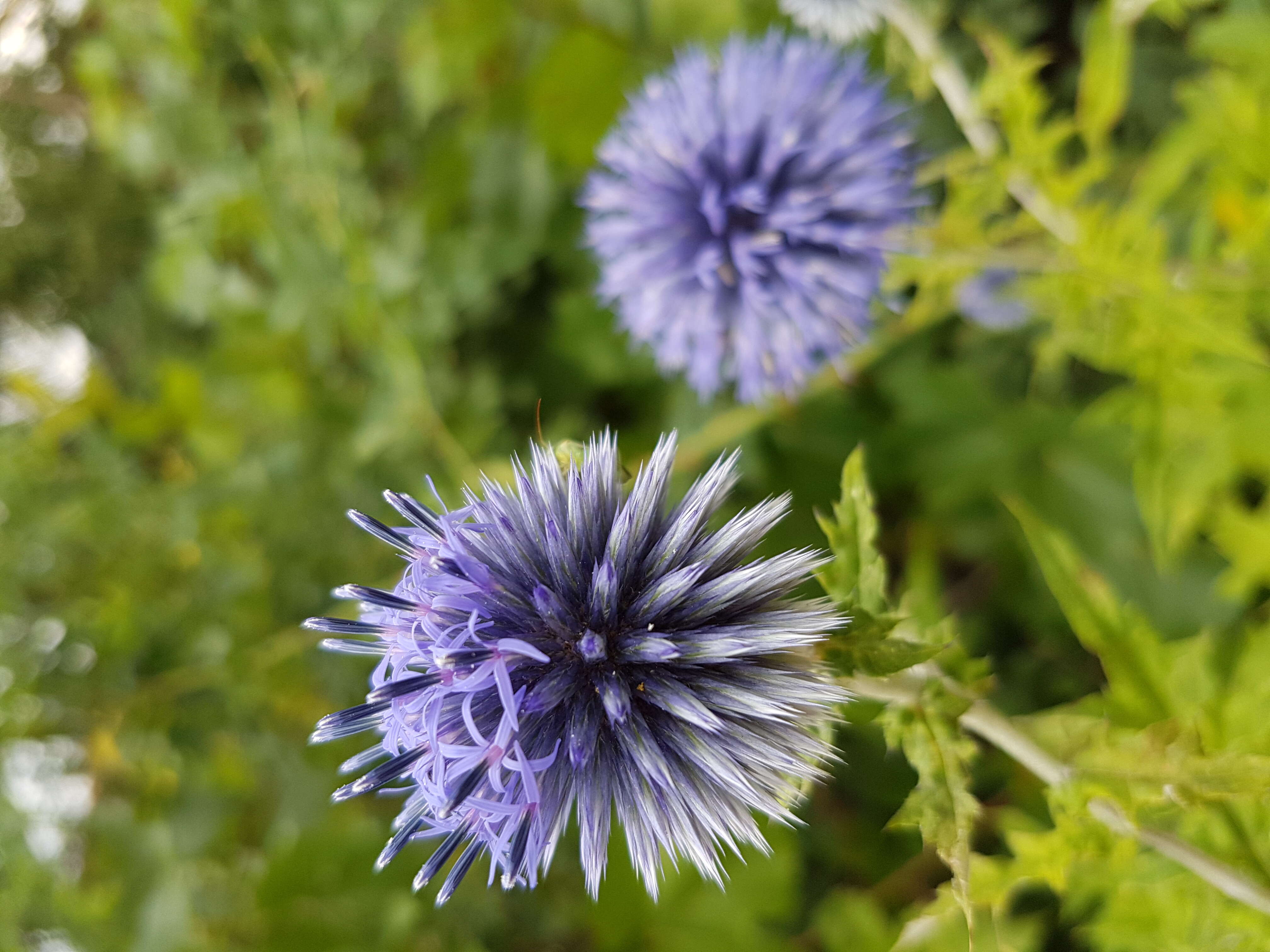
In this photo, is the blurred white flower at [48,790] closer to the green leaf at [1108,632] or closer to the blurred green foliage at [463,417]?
the blurred green foliage at [463,417]

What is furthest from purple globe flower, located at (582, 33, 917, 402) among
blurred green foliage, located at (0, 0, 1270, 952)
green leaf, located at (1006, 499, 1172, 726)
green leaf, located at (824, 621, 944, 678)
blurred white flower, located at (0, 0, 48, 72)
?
blurred white flower, located at (0, 0, 48, 72)

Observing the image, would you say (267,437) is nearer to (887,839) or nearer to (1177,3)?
(887,839)

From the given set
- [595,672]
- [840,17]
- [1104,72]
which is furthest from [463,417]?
[1104,72]

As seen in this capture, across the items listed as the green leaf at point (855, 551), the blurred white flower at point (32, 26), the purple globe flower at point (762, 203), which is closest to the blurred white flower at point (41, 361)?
the blurred white flower at point (32, 26)

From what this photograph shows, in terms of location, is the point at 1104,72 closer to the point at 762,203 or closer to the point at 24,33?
the point at 762,203

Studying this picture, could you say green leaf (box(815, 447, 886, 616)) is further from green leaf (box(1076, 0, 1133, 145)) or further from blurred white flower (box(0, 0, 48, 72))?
blurred white flower (box(0, 0, 48, 72))

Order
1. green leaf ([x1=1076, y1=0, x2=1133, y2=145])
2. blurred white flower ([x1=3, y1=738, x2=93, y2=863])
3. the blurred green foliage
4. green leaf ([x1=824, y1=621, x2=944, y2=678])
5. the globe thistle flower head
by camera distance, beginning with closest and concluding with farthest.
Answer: green leaf ([x1=824, y1=621, x2=944, y2=678]) → green leaf ([x1=1076, y1=0, x2=1133, y2=145]) → the blurred green foliage → the globe thistle flower head → blurred white flower ([x1=3, y1=738, x2=93, y2=863])
